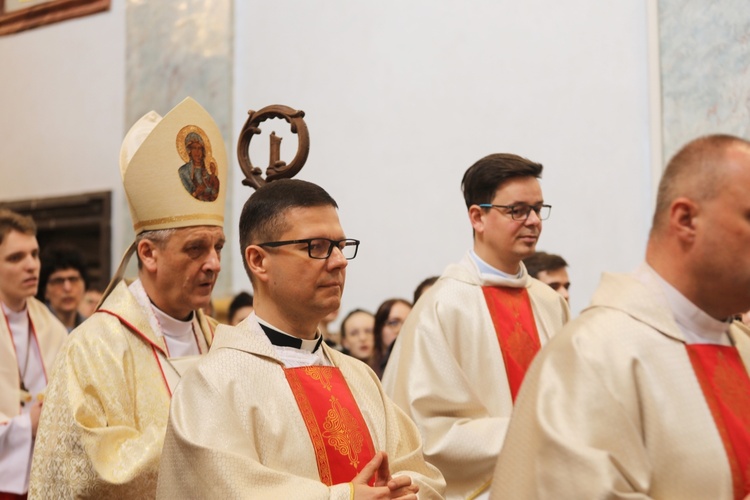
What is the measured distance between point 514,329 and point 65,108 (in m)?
6.60

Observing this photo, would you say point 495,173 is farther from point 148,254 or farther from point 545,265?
point 148,254

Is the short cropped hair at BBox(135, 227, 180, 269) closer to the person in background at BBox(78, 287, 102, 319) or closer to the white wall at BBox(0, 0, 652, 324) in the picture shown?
the person in background at BBox(78, 287, 102, 319)

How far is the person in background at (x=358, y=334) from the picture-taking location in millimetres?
6707

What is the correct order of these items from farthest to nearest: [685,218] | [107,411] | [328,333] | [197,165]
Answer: [328,333] < [197,165] < [107,411] < [685,218]

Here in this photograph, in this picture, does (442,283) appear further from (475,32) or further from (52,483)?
(475,32)

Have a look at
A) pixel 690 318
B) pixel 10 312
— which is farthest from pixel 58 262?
pixel 690 318

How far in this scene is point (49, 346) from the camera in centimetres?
554

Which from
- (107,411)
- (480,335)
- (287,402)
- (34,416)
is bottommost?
(34,416)

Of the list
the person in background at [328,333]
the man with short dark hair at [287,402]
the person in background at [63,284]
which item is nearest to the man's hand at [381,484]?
the man with short dark hair at [287,402]

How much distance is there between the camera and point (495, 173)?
4543mm

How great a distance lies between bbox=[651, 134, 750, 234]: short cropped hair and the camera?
7.99 ft

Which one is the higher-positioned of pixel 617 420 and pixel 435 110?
pixel 435 110

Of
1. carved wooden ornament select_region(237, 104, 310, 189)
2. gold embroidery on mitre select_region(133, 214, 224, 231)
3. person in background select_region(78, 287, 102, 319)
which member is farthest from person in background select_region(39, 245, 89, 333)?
carved wooden ornament select_region(237, 104, 310, 189)

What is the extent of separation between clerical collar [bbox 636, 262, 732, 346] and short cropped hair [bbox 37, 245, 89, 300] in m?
5.34
